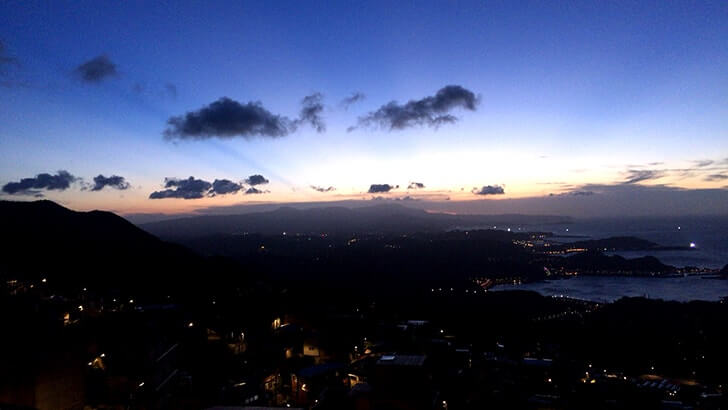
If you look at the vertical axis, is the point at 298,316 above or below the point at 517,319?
above

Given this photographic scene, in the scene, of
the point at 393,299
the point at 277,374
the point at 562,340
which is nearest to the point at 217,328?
the point at 277,374

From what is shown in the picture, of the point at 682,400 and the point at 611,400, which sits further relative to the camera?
the point at 682,400

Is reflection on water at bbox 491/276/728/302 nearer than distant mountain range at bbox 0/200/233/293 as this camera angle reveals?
No

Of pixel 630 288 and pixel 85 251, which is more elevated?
pixel 85 251

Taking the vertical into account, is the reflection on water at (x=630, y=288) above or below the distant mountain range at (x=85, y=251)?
below

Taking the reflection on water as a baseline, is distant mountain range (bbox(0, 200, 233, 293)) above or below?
above

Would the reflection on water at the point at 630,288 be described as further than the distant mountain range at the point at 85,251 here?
Yes

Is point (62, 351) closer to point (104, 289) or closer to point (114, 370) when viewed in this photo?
point (114, 370)

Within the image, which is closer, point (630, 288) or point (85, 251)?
point (85, 251)
